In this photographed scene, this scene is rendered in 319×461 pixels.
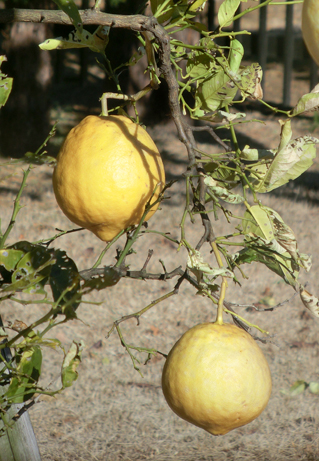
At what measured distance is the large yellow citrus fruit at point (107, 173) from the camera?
30.2 inches

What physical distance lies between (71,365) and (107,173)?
0.30 meters

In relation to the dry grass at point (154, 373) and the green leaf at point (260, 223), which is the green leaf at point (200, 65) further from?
the dry grass at point (154, 373)

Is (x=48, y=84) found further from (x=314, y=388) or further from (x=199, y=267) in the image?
(x=199, y=267)

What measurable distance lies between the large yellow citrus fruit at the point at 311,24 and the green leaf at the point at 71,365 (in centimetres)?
51

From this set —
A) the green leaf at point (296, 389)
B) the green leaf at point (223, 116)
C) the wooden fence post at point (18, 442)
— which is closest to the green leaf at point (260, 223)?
the green leaf at point (223, 116)

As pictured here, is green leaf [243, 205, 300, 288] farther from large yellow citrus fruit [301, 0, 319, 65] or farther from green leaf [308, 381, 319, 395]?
green leaf [308, 381, 319, 395]

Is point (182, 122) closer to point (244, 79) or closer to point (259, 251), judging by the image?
point (244, 79)

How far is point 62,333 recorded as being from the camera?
3.53m

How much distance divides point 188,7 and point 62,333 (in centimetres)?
313

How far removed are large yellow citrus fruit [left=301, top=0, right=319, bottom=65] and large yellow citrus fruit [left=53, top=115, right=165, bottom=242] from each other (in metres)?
0.31

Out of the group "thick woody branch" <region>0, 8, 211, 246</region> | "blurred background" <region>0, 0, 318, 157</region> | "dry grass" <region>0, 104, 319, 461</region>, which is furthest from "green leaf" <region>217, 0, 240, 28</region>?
"blurred background" <region>0, 0, 318, 157</region>

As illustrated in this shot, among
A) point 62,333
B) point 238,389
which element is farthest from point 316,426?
point 238,389

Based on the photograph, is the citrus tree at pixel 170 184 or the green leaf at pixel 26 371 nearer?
the citrus tree at pixel 170 184

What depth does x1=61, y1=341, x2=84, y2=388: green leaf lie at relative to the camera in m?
0.72
